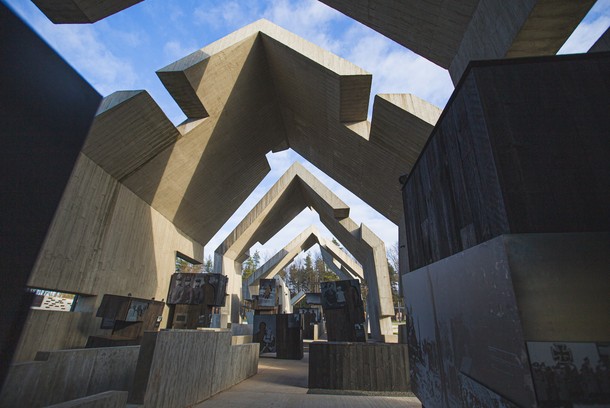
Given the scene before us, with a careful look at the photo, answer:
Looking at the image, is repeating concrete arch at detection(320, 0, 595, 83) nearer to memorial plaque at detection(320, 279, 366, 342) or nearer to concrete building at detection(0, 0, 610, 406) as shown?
concrete building at detection(0, 0, 610, 406)

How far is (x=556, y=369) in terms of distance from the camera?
1.33 metres

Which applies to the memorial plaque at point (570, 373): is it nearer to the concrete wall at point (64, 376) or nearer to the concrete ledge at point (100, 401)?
the concrete ledge at point (100, 401)

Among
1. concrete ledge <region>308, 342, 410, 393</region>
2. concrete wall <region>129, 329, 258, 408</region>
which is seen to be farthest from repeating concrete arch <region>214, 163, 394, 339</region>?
concrete wall <region>129, 329, 258, 408</region>

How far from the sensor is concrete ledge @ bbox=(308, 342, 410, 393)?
22.7 ft

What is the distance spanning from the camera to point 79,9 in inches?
239

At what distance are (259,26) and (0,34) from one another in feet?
37.2

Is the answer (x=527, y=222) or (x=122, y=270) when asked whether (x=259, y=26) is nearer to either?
(x=122, y=270)

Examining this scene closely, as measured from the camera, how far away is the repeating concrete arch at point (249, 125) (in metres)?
8.38

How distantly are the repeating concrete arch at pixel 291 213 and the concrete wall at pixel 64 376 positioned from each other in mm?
12558

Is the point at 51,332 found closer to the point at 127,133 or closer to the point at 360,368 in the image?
the point at 127,133

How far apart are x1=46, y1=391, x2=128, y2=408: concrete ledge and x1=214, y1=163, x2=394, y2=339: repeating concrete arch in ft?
45.3

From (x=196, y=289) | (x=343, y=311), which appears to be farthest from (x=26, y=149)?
(x=196, y=289)

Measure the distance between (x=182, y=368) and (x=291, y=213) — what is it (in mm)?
22724

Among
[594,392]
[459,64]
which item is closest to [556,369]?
[594,392]
